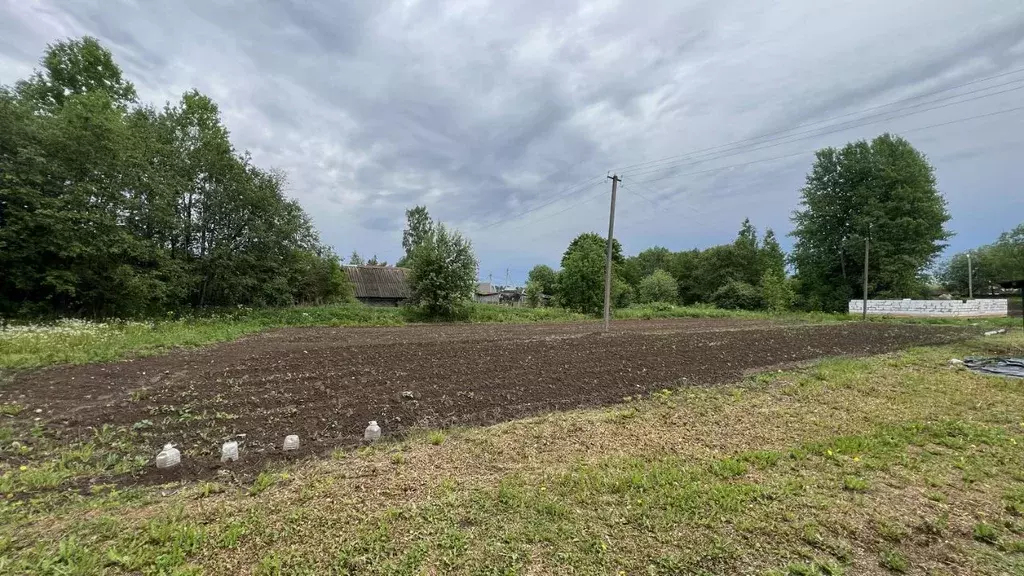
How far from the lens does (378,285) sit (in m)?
35.9

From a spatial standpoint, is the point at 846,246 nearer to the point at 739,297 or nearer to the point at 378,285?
the point at 739,297

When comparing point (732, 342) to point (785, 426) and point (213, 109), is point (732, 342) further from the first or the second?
point (213, 109)

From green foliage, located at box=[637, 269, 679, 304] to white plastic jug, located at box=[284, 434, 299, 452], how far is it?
161 feet

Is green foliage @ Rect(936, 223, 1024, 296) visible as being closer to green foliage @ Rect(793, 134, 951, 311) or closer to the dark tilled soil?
green foliage @ Rect(793, 134, 951, 311)

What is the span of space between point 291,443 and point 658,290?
50.7m

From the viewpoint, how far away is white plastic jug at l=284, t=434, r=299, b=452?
386 cm

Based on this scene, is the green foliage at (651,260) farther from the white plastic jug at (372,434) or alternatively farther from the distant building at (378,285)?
the white plastic jug at (372,434)

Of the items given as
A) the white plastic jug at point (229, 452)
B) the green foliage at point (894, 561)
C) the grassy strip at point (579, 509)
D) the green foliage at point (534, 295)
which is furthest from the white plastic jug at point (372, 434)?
the green foliage at point (534, 295)

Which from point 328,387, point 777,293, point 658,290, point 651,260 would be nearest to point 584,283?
point 658,290

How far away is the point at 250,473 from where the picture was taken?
3.38m

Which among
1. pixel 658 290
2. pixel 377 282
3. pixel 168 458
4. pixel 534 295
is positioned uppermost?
pixel 658 290

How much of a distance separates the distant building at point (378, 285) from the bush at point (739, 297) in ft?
124

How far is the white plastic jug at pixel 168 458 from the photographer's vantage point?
3490 mm

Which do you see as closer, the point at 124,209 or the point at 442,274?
the point at 124,209
